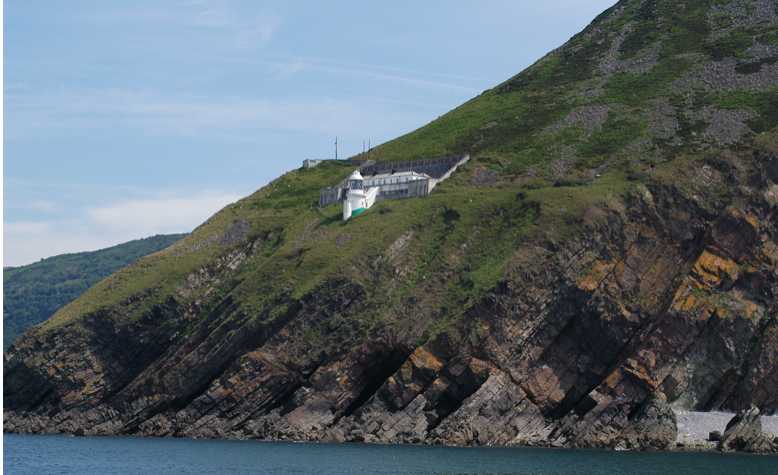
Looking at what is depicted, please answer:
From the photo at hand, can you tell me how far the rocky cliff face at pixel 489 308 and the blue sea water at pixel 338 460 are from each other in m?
7.66

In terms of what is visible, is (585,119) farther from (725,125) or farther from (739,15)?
(739,15)

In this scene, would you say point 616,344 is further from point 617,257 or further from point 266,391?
point 266,391

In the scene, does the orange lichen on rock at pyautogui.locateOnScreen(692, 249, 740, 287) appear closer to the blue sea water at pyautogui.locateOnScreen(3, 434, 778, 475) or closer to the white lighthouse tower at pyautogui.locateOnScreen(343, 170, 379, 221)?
the blue sea water at pyautogui.locateOnScreen(3, 434, 778, 475)

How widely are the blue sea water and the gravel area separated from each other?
601cm

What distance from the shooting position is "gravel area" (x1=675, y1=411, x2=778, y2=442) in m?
101

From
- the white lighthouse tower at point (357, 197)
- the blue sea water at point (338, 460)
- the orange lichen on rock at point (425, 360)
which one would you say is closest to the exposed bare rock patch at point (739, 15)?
the white lighthouse tower at point (357, 197)

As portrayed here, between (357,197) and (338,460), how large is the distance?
67.5 meters

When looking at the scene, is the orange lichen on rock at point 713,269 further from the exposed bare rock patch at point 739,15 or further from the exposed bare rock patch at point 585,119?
the exposed bare rock patch at point 739,15

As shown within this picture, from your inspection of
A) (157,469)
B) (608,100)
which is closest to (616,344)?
(157,469)

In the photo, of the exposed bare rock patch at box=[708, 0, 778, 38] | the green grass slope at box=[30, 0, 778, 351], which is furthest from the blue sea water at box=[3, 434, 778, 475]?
the exposed bare rock patch at box=[708, 0, 778, 38]

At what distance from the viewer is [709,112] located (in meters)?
148

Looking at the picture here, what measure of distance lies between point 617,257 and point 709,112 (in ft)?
132

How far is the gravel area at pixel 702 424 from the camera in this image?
101125mm

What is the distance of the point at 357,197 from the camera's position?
149 m
